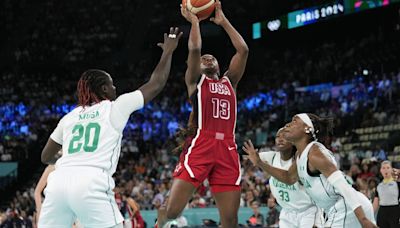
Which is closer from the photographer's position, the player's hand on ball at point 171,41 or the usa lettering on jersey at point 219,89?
the player's hand on ball at point 171,41

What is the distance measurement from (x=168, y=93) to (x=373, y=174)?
13576mm

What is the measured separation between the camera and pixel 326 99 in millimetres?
22297

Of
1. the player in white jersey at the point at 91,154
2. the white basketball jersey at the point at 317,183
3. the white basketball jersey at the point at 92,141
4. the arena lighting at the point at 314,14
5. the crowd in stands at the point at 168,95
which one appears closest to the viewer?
the player in white jersey at the point at 91,154

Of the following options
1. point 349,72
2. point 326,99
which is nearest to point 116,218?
point 326,99

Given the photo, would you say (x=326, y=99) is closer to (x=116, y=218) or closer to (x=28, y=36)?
(x=28, y=36)

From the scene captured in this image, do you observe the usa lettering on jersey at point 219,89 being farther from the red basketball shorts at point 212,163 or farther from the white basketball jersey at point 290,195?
the white basketball jersey at point 290,195

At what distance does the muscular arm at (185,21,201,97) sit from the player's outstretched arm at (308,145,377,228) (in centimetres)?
153

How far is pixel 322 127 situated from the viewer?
701 cm

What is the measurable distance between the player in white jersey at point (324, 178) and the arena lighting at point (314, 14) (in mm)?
18352

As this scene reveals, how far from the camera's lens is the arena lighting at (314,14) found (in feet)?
81.4

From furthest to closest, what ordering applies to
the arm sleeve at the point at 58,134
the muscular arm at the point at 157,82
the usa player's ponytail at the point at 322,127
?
the usa player's ponytail at the point at 322,127 → the arm sleeve at the point at 58,134 → the muscular arm at the point at 157,82

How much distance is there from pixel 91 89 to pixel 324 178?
7.65ft

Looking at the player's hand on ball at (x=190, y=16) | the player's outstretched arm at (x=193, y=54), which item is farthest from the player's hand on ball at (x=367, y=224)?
the player's hand on ball at (x=190, y=16)

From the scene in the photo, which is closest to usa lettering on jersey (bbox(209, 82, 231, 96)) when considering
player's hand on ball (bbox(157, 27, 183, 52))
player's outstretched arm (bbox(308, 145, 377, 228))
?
player's outstretched arm (bbox(308, 145, 377, 228))
